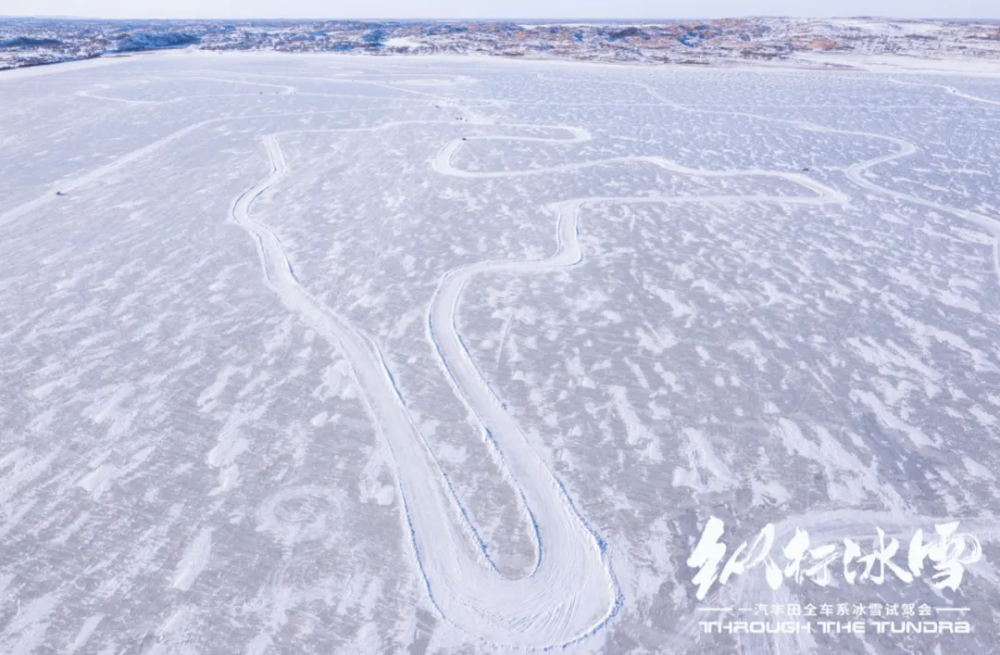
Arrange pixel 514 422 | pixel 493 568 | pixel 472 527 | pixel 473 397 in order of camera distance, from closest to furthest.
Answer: pixel 493 568 → pixel 472 527 → pixel 514 422 → pixel 473 397

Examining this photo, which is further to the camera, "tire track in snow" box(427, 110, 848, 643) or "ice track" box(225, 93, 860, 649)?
"tire track in snow" box(427, 110, 848, 643)

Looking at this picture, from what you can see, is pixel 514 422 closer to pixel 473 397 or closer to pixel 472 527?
pixel 473 397

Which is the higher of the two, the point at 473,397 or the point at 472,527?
the point at 473,397

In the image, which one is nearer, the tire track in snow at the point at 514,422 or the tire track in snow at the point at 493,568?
the tire track in snow at the point at 493,568

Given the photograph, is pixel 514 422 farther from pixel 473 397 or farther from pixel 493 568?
pixel 493 568

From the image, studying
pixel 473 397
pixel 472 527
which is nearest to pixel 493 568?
pixel 472 527

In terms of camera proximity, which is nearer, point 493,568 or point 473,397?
point 493,568

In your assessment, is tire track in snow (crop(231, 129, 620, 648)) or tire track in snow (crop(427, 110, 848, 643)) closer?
tire track in snow (crop(231, 129, 620, 648))

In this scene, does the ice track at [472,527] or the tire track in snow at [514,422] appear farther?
the tire track in snow at [514,422]

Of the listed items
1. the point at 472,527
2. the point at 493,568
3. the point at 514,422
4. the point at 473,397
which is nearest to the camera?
the point at 493,568
